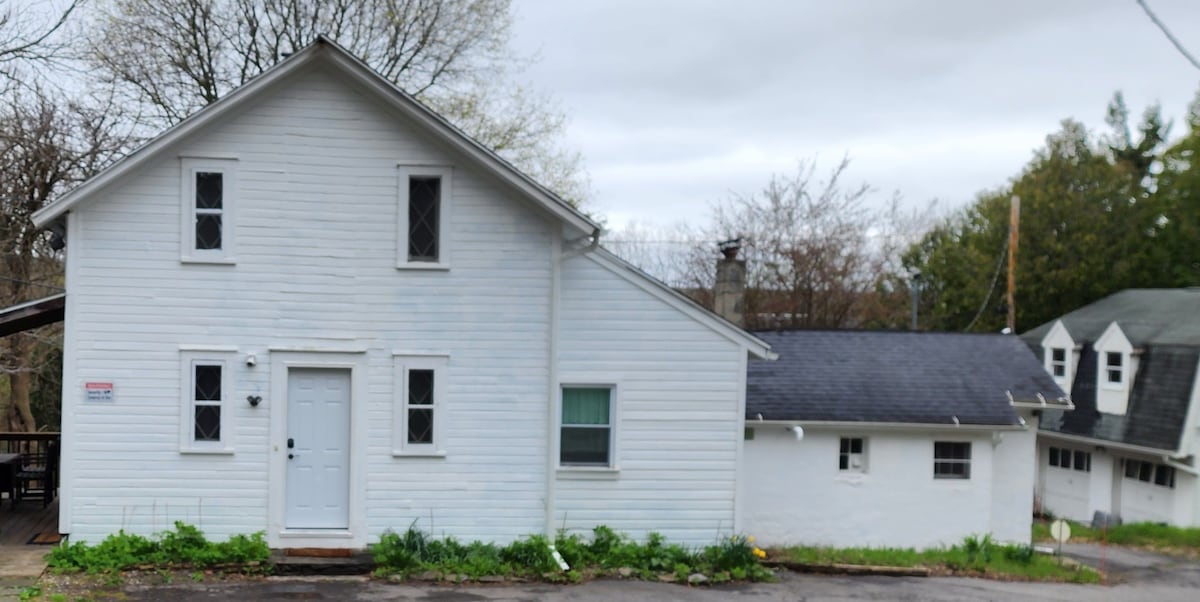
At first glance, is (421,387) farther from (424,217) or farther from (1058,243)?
(1058,243)

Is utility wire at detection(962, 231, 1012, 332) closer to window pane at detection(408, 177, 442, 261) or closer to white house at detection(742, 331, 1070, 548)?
white house at detection(742, 331, 1070, 548)

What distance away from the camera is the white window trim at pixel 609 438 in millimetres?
13492

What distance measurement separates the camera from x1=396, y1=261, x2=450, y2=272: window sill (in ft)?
42.1

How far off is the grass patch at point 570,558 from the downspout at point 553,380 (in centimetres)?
47

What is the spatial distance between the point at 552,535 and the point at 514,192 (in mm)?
4573

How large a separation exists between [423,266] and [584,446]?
3321mm

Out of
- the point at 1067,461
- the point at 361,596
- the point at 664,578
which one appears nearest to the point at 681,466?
the point at 664,578

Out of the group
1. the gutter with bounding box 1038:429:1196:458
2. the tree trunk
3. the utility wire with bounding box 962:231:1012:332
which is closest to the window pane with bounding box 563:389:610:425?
the gutter with bounding box 1038:429:1196:458

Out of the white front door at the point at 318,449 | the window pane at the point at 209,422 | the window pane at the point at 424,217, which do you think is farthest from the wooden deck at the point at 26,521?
the window pane at the point at 424,217

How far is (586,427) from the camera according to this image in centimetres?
1363

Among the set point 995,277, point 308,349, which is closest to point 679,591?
point 308,349

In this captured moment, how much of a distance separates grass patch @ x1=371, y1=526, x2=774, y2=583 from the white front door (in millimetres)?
855

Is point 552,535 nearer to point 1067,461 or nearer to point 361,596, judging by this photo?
point 361,596

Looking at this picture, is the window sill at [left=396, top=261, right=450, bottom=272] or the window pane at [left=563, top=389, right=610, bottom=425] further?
the window pane at [left=563, top=389, right=610, bottom=425]
